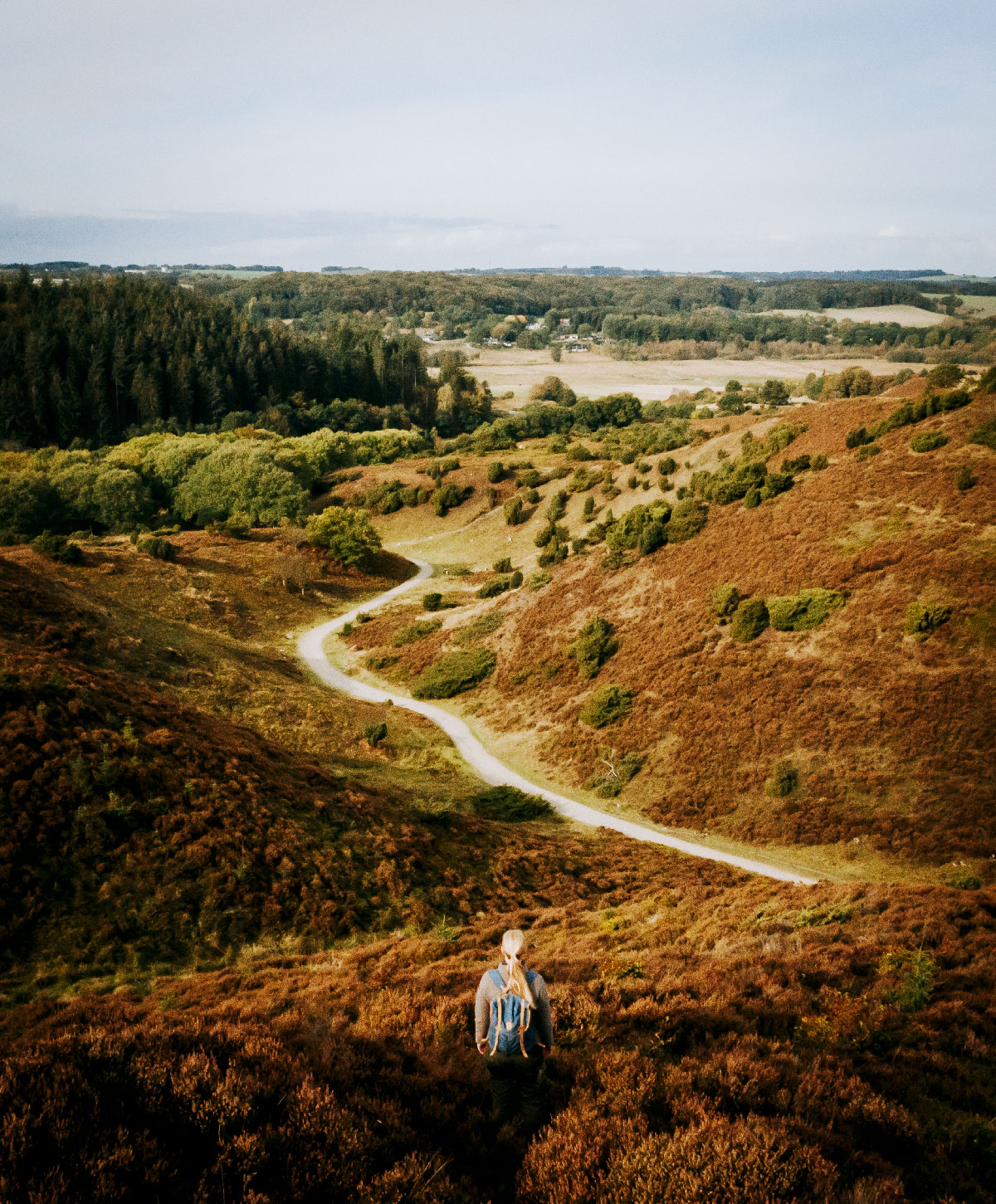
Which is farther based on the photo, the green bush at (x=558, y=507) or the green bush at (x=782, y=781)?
the green bush at (x=558, y=507)

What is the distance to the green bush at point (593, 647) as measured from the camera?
36219 mm

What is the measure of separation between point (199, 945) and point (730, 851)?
1827 cm

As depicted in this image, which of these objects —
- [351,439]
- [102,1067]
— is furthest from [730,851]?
[351,439]

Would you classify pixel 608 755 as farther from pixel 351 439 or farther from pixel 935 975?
pixel 351 439

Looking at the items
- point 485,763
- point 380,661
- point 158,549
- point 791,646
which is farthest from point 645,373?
point 485,763

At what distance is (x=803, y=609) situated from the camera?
1244 inches

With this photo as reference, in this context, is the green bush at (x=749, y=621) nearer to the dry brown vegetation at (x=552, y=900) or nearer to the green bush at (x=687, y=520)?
the dry brown vegetation at (x=552, y=900)

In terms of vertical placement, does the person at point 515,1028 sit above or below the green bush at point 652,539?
above

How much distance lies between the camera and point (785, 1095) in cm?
757

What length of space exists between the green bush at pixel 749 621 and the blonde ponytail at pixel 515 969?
28.0 metres

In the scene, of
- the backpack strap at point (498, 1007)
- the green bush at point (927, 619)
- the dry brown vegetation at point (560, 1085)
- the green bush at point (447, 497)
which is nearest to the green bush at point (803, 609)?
the green bush at point (927, 619)

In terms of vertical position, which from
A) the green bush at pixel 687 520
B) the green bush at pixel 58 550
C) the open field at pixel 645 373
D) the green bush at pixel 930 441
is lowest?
the green bush at pixel 58 550

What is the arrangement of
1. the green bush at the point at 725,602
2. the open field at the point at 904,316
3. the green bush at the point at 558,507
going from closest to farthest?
1. the green bush at the point at 725,602
2. the green bush at the point at 558,507
3. the open field at the point at 904,316

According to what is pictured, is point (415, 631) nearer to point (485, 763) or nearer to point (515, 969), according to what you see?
point (485, 763)
